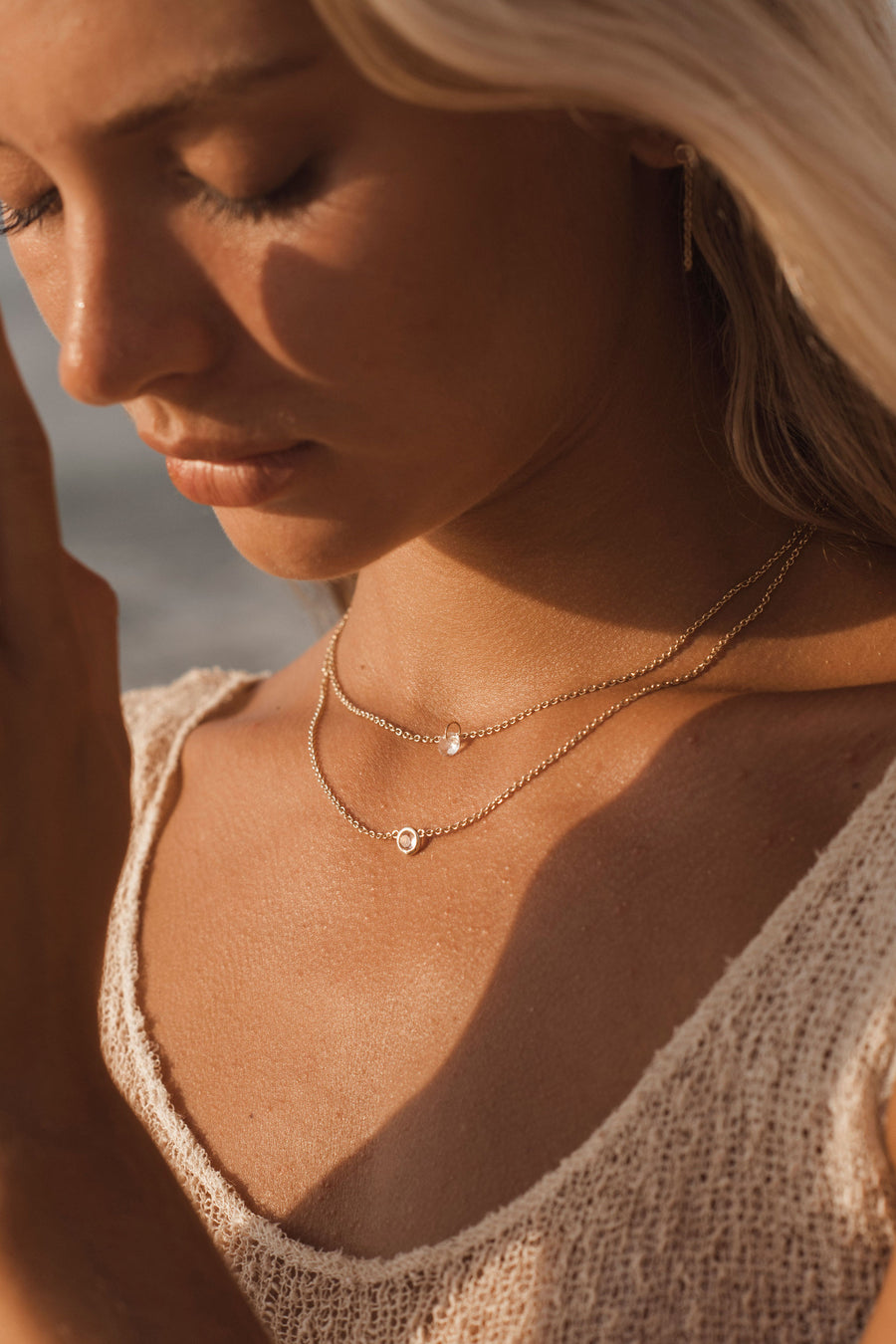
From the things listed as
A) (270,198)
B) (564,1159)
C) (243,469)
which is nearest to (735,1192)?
(564,1159)

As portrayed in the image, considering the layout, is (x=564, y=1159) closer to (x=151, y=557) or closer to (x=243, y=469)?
(x=243, y=469)

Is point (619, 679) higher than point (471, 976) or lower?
higher

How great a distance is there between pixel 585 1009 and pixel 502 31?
24.1 inches

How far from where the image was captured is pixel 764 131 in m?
0.86

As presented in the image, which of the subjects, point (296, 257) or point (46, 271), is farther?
point (46, 271)

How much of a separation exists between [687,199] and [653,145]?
0.21 ft

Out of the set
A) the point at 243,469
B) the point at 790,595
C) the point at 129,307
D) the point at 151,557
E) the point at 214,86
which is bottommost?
the point at 151,557

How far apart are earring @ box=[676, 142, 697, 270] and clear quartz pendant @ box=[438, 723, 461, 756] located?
42 centimetres

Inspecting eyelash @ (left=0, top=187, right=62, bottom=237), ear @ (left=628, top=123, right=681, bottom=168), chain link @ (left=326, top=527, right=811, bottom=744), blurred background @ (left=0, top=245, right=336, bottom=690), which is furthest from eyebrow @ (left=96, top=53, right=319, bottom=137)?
blurred background @ (left=0, top=245, right=336, bottom=690)

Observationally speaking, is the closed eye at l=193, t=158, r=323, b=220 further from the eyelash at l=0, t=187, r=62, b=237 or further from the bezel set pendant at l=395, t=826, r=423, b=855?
the bezel set pendant at l=395, t=826, r=423, b=855

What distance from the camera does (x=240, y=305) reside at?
2.82 feet

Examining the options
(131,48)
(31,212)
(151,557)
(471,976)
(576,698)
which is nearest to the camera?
(131,48)

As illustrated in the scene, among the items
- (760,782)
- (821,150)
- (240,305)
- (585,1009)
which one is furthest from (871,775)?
(240,305)

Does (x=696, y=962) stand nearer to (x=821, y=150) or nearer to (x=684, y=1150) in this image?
(x=684, y=1150)
